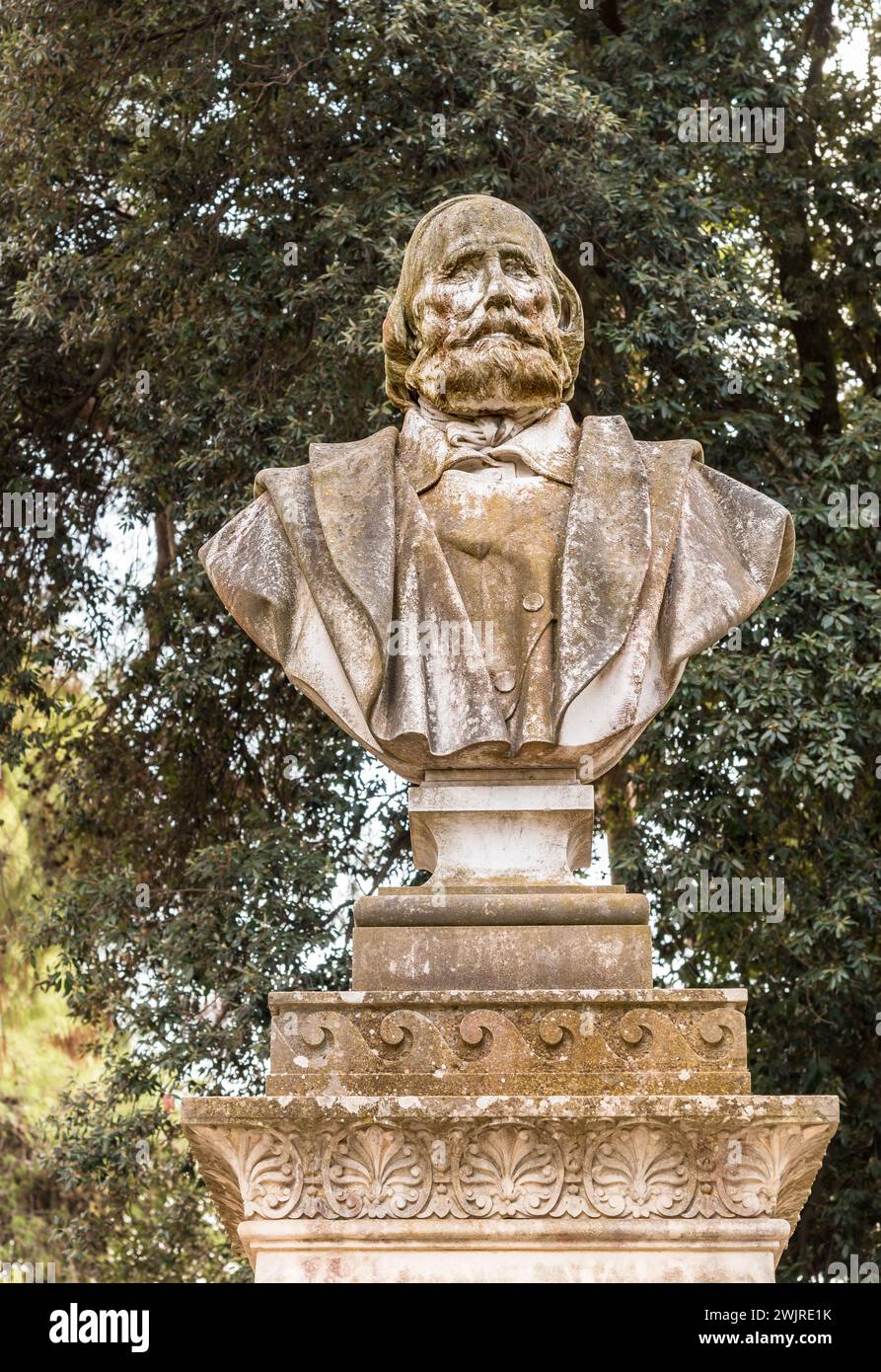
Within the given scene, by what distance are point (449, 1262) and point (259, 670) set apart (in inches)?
234

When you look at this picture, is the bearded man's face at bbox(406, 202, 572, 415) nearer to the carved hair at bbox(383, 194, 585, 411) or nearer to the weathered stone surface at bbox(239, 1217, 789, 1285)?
the carved hair at bbox(383, 194, 585, 411)

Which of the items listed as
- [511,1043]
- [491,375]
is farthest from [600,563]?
[511,1043]

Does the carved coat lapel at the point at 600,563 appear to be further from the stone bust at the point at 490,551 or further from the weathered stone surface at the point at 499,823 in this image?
the weathered stone surface at the point at 499,823

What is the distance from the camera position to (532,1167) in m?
4.93

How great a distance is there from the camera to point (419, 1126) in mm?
4910

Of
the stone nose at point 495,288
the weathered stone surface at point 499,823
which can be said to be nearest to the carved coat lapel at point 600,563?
the weathered stone surface at point 499,823

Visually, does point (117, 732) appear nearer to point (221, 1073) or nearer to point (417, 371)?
point (221, 1073)

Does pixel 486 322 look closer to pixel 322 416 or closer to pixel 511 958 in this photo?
pixel 511 958

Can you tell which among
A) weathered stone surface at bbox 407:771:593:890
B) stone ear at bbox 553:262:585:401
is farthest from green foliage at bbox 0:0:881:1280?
weathered stone surface at bbox 407:771:593:890

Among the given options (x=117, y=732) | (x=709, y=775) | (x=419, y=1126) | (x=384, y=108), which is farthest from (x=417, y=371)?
(x=117, y=732)

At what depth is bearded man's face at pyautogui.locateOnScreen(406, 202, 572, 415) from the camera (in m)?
5.68

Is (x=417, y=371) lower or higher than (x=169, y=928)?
higher

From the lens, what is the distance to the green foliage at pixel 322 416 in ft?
31.5

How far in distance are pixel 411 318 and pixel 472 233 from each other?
266 mm
